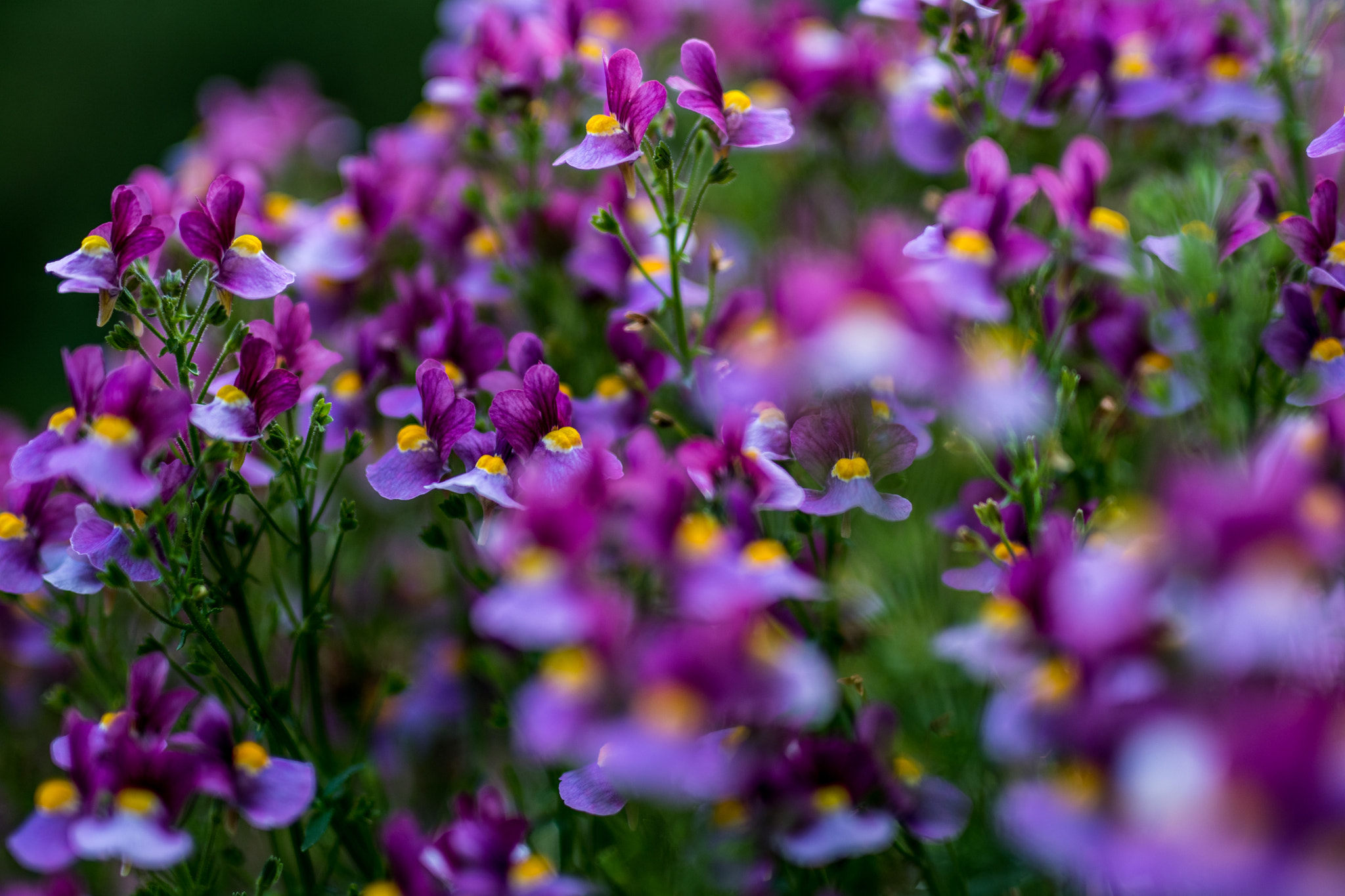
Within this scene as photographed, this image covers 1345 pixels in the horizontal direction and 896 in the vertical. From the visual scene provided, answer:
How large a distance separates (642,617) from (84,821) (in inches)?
14.6

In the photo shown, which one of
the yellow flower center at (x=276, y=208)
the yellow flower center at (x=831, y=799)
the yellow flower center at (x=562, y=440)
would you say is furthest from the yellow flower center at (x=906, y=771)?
the yellow flower center at (x=276, y=208)

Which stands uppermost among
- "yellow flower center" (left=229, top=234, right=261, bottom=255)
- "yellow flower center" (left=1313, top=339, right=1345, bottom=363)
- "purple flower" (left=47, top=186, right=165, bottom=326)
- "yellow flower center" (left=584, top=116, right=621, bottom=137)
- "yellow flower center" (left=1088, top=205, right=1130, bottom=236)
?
"yellow flower center" (left=584, top=116, right=621, bottom=137)

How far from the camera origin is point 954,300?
57 cm

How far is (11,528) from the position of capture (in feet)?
2.43

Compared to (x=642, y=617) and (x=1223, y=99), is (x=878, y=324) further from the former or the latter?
(x=1223, y=99)

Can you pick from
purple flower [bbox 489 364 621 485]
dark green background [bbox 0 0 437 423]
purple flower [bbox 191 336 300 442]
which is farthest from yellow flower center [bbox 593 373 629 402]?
dark green background [bbox 0 0 437 423]

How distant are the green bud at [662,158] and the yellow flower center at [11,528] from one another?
1.65ft

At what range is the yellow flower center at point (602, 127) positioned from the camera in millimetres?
729

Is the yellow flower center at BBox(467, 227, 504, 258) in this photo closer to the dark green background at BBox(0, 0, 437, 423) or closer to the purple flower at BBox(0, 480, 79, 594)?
the purple flower at BBox(0, 480, 79, 594)

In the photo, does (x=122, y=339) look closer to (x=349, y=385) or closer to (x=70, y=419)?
(x=70, y=419)

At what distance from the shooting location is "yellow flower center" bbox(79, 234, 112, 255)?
0.69 m

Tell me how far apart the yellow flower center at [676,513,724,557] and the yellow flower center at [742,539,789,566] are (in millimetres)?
21

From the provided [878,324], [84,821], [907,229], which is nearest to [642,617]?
[878,324]

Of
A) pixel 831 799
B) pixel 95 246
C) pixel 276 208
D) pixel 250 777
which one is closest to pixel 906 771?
pixel 831 799
